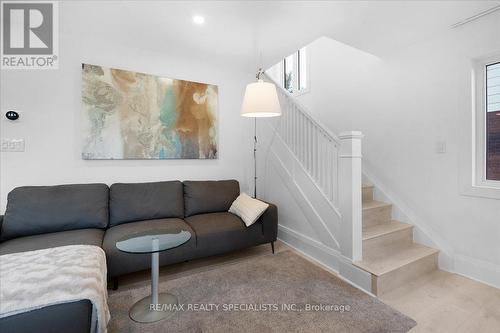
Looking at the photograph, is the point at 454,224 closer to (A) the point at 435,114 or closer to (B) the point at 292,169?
(A) the point at 435,114

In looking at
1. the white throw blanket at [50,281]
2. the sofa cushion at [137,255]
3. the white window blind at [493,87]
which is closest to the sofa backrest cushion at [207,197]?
the sofa cushion at [137,255]

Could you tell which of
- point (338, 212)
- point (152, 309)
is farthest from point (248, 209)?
point (152, 309)

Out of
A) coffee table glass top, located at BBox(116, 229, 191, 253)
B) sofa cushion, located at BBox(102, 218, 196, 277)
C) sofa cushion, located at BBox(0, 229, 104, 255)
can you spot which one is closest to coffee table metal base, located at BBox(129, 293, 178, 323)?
sofa cushion, located at BBox(102, 218, 196, 277)

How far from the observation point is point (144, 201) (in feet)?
8.25

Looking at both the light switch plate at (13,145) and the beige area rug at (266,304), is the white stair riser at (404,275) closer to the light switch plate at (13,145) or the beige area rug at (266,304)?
the beige area rug at (266,304)

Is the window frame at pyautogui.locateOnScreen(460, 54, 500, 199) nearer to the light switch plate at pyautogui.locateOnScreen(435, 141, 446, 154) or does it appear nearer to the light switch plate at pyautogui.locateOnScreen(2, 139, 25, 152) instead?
the light switch plate at pyautogui.locateOnScreen(435, 141, 446, 154)

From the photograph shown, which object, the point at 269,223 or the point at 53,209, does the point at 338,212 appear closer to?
the point at 269,223

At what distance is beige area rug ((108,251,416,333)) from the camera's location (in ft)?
5.00

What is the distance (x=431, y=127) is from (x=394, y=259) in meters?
1.39

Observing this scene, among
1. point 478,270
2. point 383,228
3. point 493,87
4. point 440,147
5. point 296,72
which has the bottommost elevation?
point 478,270

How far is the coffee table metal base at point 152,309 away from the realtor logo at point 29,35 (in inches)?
99.3

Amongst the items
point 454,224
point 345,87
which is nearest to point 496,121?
point 454,224

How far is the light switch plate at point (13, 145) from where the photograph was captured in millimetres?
2270

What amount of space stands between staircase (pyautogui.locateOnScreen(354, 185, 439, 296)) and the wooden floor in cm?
8
